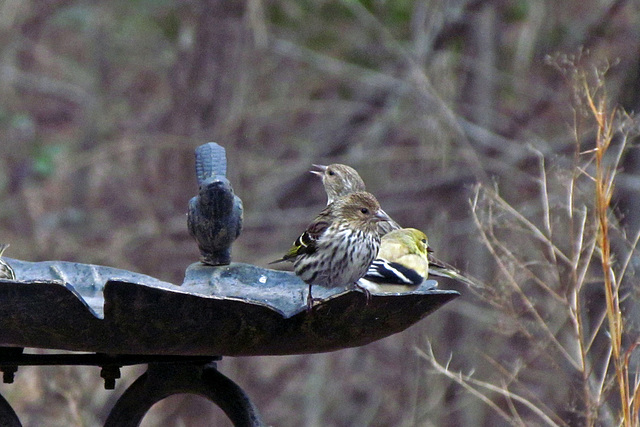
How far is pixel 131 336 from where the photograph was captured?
2752 millimetres

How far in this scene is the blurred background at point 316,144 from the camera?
886 cm

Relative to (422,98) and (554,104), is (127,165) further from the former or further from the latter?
(554,104)

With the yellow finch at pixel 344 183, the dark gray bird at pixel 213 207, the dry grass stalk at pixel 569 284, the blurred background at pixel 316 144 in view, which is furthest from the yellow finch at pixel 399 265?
the dark gray bird at pixel 213 207

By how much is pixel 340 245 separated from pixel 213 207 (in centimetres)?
78

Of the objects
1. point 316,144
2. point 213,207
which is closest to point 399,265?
point 213,207

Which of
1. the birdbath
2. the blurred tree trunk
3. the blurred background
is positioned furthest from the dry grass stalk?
the blurred tree trunk

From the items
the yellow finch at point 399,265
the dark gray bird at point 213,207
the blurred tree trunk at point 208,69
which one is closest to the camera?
the dark gray bird at point 213,207

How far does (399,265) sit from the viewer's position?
5719mm

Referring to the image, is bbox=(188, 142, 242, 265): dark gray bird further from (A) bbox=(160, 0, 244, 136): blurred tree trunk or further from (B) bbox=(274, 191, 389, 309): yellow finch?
(A) bbox=(160, 0, 244, 136): blurred tree trunk

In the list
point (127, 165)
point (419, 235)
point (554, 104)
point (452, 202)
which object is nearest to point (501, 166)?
point (452, 202)

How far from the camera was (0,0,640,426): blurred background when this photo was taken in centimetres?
886

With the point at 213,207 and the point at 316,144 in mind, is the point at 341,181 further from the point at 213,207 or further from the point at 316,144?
the point at 316,144

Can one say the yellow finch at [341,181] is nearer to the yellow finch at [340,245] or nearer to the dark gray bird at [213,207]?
the yellow finch at [340,245]

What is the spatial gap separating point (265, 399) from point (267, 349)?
24.6ft
